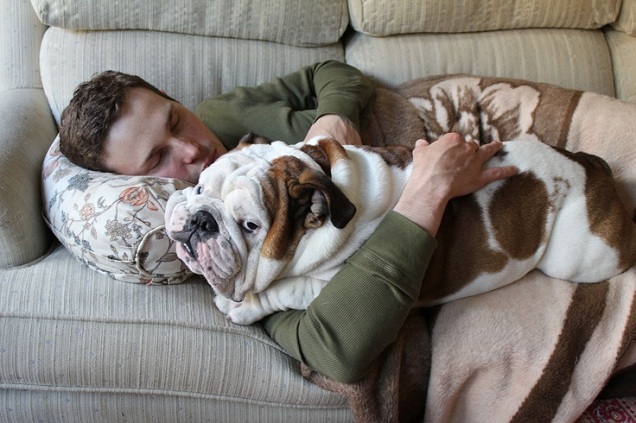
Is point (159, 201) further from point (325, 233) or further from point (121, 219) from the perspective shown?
point (325, 233)

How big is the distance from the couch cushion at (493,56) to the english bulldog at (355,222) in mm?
705

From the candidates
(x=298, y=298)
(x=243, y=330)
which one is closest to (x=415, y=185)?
(x=298, y=298)

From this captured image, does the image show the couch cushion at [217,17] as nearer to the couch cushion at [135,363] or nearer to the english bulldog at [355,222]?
the english bulldog at [355,222]

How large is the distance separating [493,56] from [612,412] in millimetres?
1129

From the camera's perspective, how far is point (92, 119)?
1.25 metres

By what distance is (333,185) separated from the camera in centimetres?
97

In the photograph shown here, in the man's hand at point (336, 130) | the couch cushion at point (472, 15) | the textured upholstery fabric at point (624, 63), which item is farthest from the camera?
the textured upholstery fabric at point (624, 63)

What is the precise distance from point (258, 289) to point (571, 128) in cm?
86

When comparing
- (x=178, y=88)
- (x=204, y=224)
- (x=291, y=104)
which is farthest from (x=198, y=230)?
(x=178, y=88)

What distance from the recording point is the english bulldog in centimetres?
101

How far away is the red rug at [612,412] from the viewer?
46.1 inches

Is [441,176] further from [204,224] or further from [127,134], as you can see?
[127,134]

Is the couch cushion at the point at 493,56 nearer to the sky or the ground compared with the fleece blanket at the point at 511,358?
nearer to the sky

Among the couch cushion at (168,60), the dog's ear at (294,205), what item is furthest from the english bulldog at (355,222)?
the couch cushion at (168,60)
